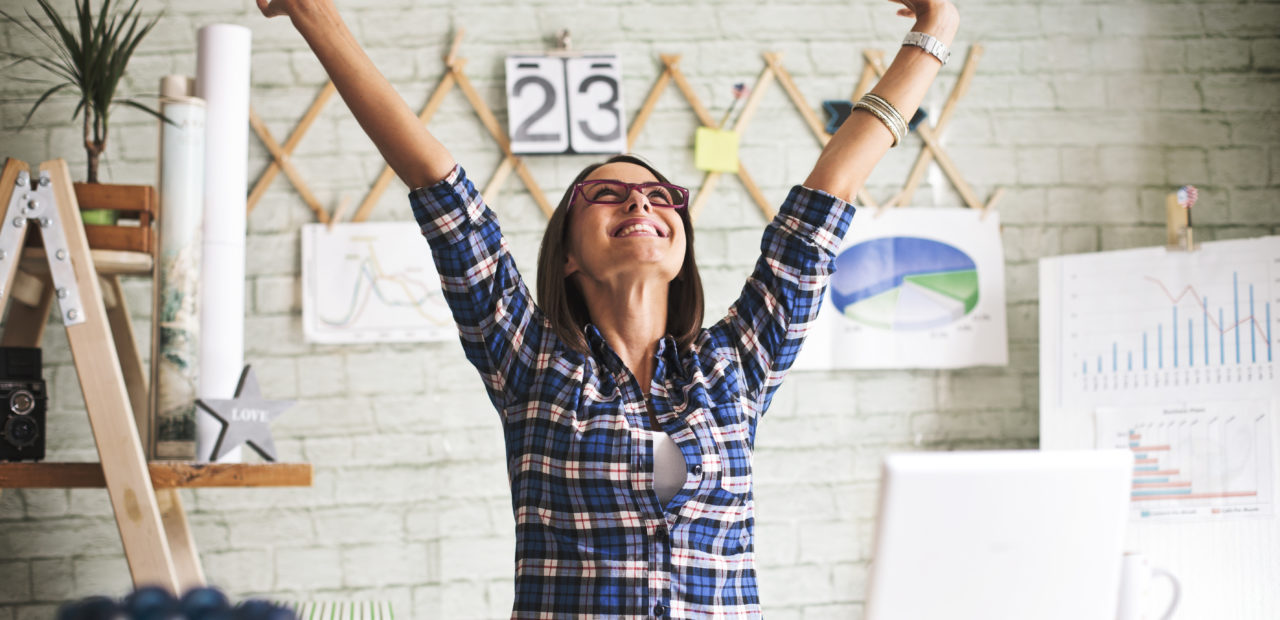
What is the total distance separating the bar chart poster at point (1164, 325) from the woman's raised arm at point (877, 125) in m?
1.30

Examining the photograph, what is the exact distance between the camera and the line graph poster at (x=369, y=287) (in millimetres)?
2430

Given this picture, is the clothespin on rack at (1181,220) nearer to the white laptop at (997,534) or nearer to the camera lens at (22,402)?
the white laptop at (997,534)

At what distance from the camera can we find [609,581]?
1118mm

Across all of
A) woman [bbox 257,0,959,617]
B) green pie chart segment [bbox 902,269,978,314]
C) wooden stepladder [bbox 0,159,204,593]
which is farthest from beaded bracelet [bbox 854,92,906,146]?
green pie chart segment [bbox 902,269,978,314]

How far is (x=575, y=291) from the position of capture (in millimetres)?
1381

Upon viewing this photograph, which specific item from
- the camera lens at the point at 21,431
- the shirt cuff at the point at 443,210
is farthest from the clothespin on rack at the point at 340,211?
the shirt cuff at the point at 443,210

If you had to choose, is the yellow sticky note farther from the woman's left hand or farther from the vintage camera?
the vintage camera

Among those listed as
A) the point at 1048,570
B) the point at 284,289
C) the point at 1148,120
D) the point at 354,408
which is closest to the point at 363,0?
the point at 284,289

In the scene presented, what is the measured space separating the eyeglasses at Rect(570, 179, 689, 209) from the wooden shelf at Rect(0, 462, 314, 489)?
76 cm

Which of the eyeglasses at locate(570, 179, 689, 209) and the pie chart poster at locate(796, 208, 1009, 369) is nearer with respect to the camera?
the eyeglasses at locate(570, 179, 689, 209)

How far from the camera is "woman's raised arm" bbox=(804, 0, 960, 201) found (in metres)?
1.30

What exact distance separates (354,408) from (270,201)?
0.51 m

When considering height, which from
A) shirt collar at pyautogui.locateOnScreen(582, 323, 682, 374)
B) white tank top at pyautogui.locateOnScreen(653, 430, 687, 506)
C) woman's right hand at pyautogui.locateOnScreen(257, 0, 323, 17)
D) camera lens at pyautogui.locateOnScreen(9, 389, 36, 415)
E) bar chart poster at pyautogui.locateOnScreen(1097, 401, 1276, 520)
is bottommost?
bar chart poster at pyautogui.locateOnScreen(1097, 401, 1276, 520)

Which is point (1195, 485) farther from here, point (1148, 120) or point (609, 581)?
point (609, 581)
